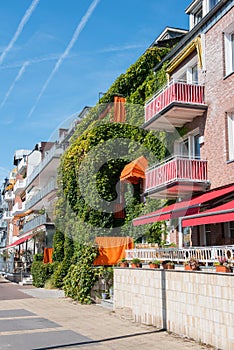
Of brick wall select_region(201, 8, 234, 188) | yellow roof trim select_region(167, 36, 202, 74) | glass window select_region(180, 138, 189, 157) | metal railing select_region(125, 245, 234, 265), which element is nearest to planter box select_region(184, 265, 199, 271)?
metal railing select_region(125, 245, 234, 265)

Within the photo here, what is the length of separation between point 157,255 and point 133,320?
240 centimetres

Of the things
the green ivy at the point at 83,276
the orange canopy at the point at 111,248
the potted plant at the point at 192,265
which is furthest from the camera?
the orange canopy at the point at 111,248

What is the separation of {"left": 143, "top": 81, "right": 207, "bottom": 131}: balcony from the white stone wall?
643 centimetres

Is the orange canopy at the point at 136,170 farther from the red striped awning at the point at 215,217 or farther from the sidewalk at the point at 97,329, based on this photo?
the red striped awning at the point at 215,217

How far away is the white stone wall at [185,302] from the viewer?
35.3ft

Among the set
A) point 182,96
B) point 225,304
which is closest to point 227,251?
point 225,304

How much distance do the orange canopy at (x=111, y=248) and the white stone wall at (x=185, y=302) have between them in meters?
5.73

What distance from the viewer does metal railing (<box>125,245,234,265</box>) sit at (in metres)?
12.2

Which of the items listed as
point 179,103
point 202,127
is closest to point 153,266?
point 202,127

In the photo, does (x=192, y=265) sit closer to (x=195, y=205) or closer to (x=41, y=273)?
(x=195, y=205)

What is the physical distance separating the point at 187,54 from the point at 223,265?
11344 millimetres

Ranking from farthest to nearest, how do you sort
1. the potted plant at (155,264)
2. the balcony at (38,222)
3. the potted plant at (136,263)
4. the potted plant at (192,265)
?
the balcony at (38,222)
the potted plant at (136,263)
the potted plant at (155,264)
the potted plant at (192,265)

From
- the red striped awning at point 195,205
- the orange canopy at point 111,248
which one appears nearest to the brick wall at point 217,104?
the red striped awning at point 195,205

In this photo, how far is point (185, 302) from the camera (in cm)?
1257
